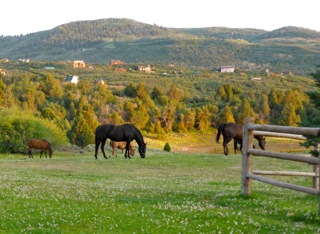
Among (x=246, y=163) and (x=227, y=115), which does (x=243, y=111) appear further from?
(x=246, y=163)

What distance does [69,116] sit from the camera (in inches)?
3976

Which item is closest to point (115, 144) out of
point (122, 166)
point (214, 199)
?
point (122, 166)

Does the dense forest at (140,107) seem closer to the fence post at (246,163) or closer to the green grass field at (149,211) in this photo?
the green grass field at (149,211)

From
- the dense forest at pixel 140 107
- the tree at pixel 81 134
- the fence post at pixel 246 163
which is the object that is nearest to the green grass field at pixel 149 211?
the fence post at pixel 246 163

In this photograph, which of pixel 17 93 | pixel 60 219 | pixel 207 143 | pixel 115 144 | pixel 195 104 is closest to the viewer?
pixel 60 219

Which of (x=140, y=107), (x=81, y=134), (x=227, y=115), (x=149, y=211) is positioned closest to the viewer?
(x=149, y=211)

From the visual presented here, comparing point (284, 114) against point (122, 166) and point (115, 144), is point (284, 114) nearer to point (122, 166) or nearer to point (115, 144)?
point (115, 144)

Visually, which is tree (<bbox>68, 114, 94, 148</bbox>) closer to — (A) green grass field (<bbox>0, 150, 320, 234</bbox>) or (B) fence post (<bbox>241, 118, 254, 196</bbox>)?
(A) green grass field (<bbox>0, 150, 320, 234</bbox>)

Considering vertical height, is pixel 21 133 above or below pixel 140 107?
below

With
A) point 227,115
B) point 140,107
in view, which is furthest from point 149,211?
point 140,107

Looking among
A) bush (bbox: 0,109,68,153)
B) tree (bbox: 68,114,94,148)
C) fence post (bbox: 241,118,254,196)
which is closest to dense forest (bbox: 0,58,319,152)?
tree (bbox: 68,114,94,148)

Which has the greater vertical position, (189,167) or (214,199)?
(214,199)

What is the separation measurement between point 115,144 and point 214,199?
3491 cm

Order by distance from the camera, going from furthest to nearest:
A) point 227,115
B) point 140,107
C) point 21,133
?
point 140,107
point 227,115
point 21,133
